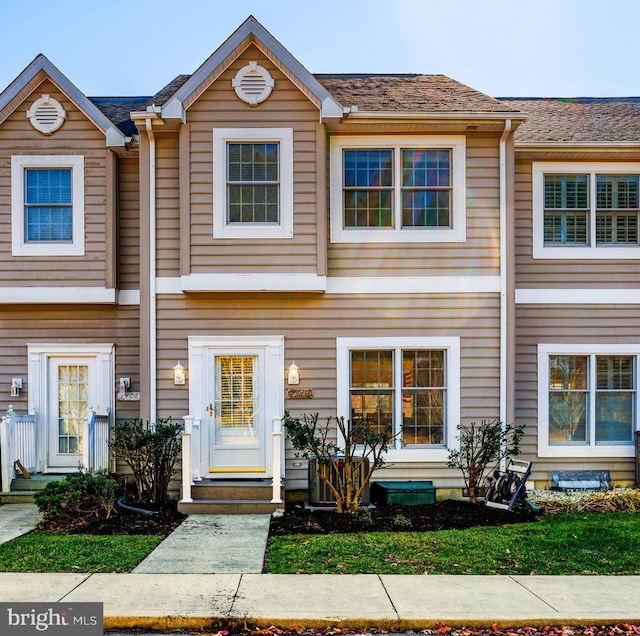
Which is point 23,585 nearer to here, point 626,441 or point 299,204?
point 299,204

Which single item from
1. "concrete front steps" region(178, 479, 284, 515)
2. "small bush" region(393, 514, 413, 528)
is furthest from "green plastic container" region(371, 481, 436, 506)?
"concrete front steps" region(178, 479, 284, 515)

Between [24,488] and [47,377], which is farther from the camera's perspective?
[47,377]

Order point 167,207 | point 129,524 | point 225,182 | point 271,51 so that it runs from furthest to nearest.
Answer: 1. point 167,207
2. point 225,182
3. point 271,51
4. point 129,524

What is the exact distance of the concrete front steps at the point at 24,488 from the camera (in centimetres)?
897

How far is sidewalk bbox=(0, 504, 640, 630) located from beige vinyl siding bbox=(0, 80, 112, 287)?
16.5ft

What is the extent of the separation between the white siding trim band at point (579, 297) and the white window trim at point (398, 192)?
1575 mm

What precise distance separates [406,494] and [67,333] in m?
6.04

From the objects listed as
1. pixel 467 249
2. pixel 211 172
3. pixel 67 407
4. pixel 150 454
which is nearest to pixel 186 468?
pixel 150 454

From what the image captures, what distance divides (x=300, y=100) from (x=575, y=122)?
5150mm

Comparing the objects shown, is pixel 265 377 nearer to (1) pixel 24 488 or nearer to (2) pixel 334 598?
(1) pixel 24 488

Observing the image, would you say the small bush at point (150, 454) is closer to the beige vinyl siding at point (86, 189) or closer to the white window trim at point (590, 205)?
the beige vinyl siding at point (86, 189)

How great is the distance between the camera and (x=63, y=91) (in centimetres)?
918

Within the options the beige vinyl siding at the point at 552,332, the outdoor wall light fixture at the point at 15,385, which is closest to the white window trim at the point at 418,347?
the beige vinyl siding at the point at 552,332

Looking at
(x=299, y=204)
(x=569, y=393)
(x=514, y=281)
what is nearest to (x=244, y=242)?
(x=299, y=204)
